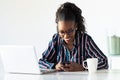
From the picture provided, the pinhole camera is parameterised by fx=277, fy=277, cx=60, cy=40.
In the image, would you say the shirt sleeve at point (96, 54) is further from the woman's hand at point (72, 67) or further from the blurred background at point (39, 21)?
the blurred background at point (39, 21)

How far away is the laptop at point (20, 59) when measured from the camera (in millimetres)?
1651

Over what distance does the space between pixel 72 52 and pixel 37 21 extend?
1.47 m

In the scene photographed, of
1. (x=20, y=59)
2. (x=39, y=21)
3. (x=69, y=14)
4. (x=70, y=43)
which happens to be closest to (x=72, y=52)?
(x=70, y=43)

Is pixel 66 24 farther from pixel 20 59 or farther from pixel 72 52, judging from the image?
pixel 20 59

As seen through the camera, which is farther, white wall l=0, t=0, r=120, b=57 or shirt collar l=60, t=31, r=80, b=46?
white wall l=0, t=0, r=120, b=57

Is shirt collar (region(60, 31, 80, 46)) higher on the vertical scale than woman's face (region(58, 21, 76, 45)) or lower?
lower

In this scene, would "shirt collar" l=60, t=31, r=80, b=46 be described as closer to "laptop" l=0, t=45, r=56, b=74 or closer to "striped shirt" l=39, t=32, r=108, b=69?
"striped shirt" l=39, t=32, r=108, b=69

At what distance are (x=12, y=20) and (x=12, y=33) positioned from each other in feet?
0.54

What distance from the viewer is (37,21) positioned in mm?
3441

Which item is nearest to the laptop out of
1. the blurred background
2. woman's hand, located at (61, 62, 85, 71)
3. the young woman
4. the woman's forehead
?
woman's hand, located at (61, 62, 85, 71)

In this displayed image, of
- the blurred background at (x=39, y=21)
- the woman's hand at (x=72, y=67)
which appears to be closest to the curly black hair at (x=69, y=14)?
the woman's hand at (x=72, y=67)

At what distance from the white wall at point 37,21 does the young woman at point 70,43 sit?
1071mm

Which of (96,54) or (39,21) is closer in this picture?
(96,54)

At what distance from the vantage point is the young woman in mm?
1965
